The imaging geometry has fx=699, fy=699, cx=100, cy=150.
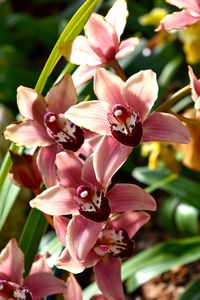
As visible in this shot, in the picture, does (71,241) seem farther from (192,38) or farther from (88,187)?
(192,38)

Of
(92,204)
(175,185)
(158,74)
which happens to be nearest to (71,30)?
(92,204)

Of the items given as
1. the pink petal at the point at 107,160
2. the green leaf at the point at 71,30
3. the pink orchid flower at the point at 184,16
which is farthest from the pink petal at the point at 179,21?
the pink petal at the point at 107,160

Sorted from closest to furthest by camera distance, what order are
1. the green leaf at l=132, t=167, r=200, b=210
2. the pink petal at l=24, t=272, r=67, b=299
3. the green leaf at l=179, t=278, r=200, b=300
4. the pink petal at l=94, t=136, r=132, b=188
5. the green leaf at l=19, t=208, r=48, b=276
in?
the pink petal at l=94, t=136, r=132, b=188, the pink petal at l=24, t=272, r=67, b=299, the green leaf at l=19, t=208, r=48, b=276, the green leaf at l=179, t=278, r=200, b=300, the green leaf at l=132, t=167, r=200, b=210

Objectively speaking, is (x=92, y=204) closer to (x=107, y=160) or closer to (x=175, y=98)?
(x=107, y=160)

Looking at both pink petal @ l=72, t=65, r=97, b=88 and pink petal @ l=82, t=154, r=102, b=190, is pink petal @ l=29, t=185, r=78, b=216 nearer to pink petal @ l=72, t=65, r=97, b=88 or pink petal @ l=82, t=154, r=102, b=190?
pink petal @ l=82, t=154, r=102, b=190

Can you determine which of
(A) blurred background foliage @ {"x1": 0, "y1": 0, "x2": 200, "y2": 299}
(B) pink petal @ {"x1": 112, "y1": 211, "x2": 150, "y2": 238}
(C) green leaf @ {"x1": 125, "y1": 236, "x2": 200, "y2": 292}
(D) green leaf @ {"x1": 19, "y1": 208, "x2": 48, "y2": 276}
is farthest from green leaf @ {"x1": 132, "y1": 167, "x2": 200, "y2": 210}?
(B) pink petal @ {"x1": 112, "y1": 211, "x2": 150, "y2": 238}

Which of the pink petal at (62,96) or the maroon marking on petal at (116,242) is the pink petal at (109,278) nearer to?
the maroon marking on petal at (116,242)
